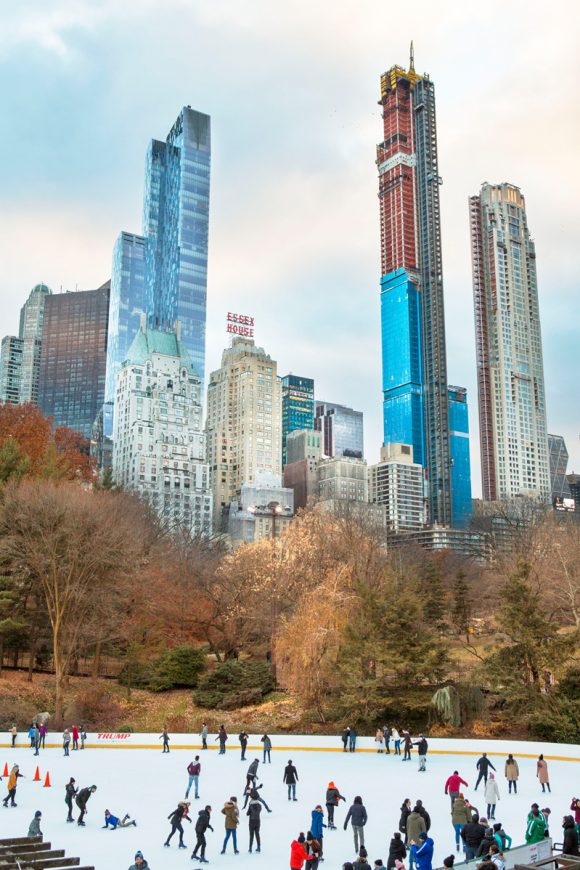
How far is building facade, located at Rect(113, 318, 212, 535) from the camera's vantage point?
15412 cm

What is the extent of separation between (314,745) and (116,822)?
15.3 meters

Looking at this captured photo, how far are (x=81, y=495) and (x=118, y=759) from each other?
60.5 ft

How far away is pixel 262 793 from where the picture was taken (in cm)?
2392

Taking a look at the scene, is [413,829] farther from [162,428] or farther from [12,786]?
[162,428]

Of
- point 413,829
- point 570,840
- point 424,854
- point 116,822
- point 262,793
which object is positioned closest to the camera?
point 424,854

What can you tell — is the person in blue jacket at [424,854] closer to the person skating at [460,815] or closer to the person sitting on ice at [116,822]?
the person skating at [460,815]

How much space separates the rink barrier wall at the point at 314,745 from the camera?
30750 mm

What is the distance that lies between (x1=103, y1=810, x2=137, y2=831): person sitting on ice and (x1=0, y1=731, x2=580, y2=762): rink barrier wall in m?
13.8

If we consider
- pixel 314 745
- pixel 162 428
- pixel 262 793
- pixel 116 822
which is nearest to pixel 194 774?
pixel 262 793

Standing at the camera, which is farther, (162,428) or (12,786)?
(162,428)

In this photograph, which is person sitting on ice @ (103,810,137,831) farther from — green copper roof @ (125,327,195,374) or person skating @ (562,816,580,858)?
green copper roof @ (125,327,195,374)

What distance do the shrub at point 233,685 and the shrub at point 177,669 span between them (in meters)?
1.89

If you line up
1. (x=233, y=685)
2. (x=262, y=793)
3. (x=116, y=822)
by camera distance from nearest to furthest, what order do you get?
(x=116, y=822)
(x=262, y=793)
(x=233, y=685)

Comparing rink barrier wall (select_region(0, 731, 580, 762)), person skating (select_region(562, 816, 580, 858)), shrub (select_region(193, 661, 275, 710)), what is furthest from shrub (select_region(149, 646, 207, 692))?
person skating (select_region(562, 816, 580, 858))
